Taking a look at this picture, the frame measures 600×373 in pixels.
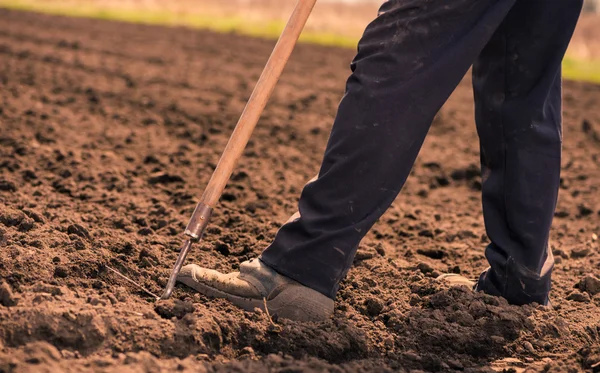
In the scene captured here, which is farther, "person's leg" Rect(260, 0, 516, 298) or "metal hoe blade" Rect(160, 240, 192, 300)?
"metal hoe blade" Rect(160, 240, 192, 300)

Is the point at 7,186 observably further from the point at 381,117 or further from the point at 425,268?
the point at 381,117

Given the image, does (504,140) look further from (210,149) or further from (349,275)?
(210,149)

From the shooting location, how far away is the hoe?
2.64 metres

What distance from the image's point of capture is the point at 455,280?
10.3 ft

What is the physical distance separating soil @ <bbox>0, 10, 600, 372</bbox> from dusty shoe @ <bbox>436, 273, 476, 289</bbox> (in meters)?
0.08

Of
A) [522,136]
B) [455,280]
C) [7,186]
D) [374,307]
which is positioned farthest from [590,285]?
[7,186]

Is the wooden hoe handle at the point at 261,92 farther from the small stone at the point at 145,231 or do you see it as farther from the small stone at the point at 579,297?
the small stone at the point at 579,297

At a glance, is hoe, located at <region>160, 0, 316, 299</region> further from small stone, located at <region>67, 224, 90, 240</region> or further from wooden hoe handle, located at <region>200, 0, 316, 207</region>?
small stone, located at <region>67, 224, 90, 240</region>

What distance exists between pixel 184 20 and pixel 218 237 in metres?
11.4

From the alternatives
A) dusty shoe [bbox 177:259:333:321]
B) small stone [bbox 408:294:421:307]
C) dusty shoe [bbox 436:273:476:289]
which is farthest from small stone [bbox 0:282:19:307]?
dusty shoe [bbox 436:273:476:289]

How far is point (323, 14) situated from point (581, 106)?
358 inches

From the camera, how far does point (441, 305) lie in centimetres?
291

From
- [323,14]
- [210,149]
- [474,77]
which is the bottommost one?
[210,149]

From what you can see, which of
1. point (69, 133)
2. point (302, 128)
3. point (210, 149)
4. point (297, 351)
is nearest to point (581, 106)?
point (302, 128)
